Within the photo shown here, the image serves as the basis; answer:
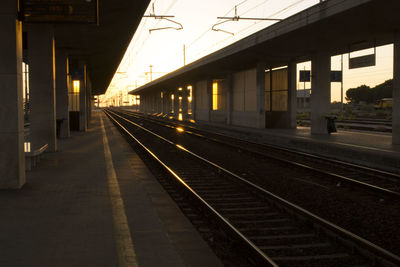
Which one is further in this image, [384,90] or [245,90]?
[384,90]

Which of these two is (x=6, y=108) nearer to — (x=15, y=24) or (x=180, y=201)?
(x=15, y=24)

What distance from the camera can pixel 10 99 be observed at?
815cm

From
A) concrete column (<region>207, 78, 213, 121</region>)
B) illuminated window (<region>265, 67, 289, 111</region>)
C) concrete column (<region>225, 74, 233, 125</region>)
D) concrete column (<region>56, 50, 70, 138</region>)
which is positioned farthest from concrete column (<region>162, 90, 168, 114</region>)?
concrete column (<region>56, 50, 70, 138</region>)

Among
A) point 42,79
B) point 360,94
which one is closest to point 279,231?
point 42,79

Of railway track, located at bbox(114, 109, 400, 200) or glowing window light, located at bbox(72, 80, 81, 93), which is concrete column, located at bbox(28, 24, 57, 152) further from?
glowing window light, located at bbox(72, 80, 81, 93)

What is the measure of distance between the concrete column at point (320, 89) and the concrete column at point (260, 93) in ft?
17.7

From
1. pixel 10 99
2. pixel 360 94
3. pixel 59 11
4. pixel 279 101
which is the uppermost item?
pixel 360 94

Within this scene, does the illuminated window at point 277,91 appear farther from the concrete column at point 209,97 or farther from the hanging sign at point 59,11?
the hanging sign at point 59,11

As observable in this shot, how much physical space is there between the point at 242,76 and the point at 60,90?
15.0 m

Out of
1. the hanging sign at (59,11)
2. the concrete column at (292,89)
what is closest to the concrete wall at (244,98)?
the concrete column at (292,89)

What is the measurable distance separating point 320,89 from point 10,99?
703 inches

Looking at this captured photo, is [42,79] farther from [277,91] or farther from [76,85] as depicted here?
[277,91]

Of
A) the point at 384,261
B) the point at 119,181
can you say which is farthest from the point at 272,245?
the point at 119,181

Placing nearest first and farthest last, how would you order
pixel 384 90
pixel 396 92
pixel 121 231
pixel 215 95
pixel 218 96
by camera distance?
pixel 121 231 → pixel 396 92 → pixel 218 96 → pixel 215 95 → pixel 384 90
